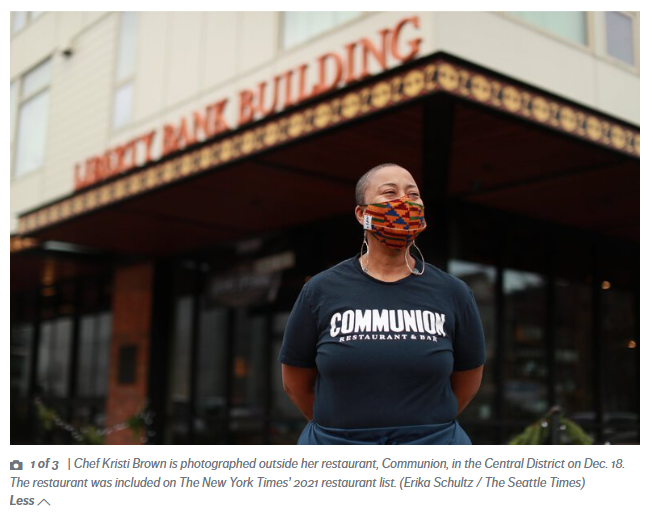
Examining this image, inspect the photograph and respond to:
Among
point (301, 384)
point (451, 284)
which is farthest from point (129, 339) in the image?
point (451, 284)

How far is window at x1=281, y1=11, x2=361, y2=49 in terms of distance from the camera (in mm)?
6624

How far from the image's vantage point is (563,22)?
6.63 metres

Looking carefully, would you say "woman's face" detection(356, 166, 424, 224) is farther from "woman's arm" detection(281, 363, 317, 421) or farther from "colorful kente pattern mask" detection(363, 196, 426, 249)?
"woman's arm" detection(281, 363, 317, 421)

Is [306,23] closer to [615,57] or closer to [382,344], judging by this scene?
[615,57]

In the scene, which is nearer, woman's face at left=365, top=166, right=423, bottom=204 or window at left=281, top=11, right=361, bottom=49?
woman's face at left=365, top=166, right=423, bottom=204

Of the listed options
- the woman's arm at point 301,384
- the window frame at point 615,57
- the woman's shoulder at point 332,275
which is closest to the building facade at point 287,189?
the window frame at point 615,57

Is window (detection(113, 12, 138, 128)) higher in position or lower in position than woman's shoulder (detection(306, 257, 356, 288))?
higher

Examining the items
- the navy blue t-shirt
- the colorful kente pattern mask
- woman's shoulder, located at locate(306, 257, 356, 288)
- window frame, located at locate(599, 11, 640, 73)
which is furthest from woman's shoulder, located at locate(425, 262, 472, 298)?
window frame, located at locate(599, 11, 640, 73)

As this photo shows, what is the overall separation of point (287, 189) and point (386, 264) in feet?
16.9

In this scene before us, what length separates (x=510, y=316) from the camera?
831 cm

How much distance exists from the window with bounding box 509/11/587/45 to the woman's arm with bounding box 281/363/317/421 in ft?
16.1

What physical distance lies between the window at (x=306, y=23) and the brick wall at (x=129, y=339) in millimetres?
4693
